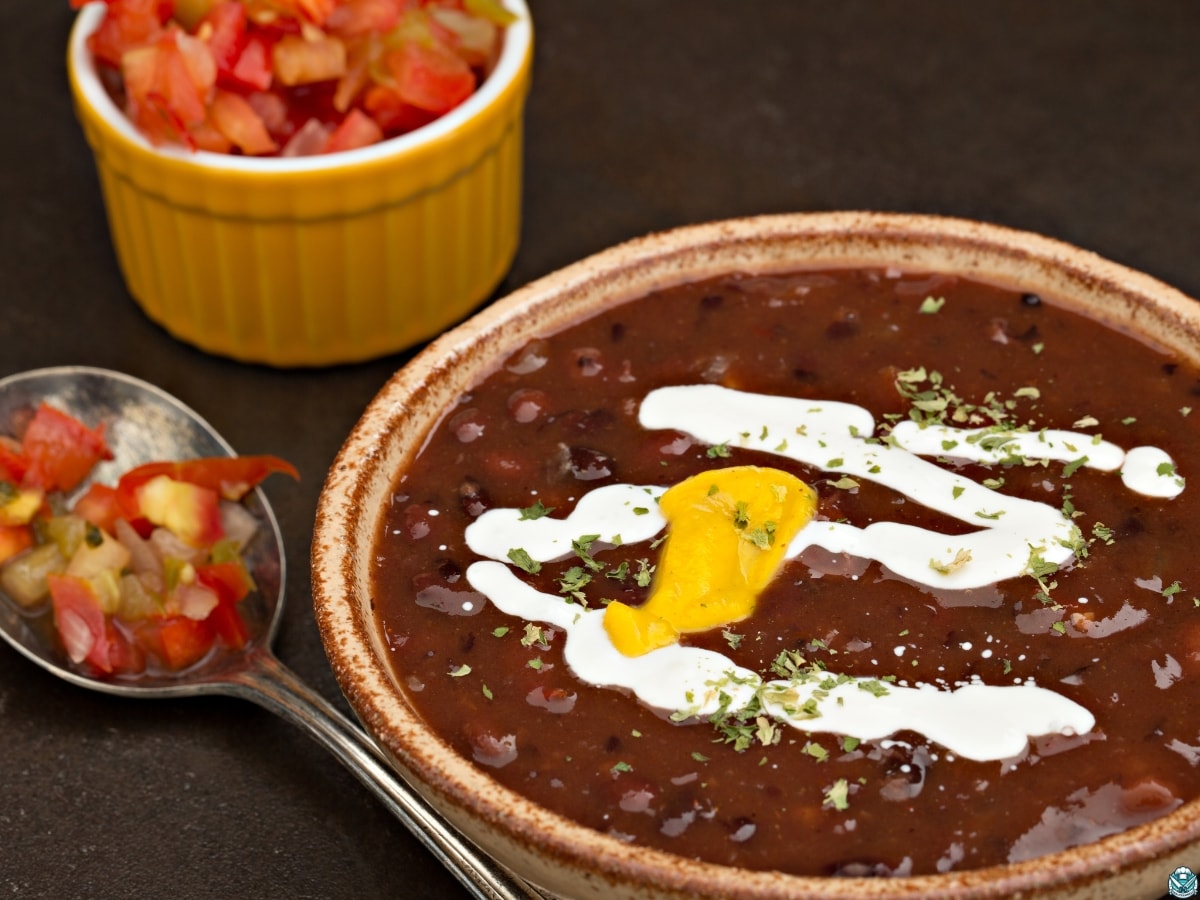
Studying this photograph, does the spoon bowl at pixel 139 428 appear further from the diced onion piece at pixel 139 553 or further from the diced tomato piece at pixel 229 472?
the diced onion piece at pixel 139 553

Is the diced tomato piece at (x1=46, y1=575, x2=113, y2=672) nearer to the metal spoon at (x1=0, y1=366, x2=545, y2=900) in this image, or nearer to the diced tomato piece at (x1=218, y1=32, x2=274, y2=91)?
the metal spoon at (x1=0, y1=366, x2=545, y2=900)

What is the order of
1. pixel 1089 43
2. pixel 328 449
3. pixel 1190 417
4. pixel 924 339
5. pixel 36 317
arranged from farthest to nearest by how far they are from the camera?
pixel 1089 43 → pixel 36 317 → pixel 328 449 → pixel 924 339 → pixel 1190 417

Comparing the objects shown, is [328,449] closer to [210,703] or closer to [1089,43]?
[210,703]

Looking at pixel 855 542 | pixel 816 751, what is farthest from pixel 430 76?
pixel 816 751

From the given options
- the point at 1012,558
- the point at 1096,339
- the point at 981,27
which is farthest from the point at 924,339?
the point at 981,27

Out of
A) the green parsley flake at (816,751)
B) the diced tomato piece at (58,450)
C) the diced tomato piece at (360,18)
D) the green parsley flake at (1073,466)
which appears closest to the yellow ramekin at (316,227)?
the diced tomato piece at (360,18)

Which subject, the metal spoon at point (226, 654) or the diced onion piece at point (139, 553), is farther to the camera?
the diced onion piece at point (139, 553)

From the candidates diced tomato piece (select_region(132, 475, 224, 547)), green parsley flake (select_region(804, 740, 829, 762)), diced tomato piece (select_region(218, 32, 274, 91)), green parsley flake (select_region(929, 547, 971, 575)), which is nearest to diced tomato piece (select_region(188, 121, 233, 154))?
diced tomato piece (select_region(218, 32, 274, 91))
